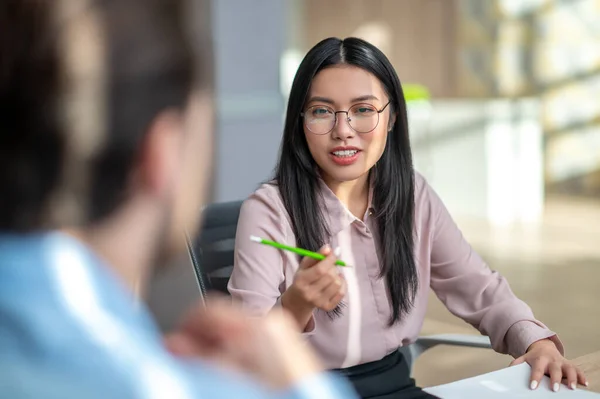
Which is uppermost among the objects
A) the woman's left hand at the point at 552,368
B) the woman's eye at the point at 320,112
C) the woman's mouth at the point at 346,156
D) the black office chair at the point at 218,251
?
the woman's eye at the point at 320,112

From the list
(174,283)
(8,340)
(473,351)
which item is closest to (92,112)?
(8,340)

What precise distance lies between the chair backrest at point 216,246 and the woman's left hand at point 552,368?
684 millimetres

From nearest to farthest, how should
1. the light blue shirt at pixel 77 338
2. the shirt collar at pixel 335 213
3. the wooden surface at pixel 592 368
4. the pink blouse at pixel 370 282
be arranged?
1. the light blue shirt at pixel 77 338
2. the wooden surface at pixel 592 368
3. the pink blouse at pixel 370 282
4. the shirt collar at pixel 335 213

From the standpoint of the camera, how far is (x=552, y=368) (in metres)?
1.26

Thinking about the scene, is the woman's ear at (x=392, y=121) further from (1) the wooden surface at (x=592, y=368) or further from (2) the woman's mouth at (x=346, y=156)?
(1) the wooden surface at (x=592, y=368)

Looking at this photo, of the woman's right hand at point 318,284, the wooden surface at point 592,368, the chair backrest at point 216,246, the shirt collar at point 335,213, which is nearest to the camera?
the woman's right hand at point 318,284

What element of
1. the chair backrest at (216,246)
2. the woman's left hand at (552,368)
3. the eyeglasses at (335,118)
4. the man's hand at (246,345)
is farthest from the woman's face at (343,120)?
the man's hand at (246,345)

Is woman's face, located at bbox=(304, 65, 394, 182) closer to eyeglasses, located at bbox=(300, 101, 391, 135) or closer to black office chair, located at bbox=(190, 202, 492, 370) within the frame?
eyeglasses, located at bbox=(300, 101, 391, 135)

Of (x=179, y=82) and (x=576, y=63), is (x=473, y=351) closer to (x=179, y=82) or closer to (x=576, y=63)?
(x=179, y=82)

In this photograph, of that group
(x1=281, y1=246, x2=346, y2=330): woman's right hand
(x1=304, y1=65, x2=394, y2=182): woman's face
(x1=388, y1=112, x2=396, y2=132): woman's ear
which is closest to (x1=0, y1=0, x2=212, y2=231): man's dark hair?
(x1=281, y1=246, x2=346, y2=330): woman's right hand

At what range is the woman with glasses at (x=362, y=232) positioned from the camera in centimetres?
151

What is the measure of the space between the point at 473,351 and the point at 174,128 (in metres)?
3.31

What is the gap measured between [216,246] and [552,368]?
798 mm

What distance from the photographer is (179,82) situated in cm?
48
